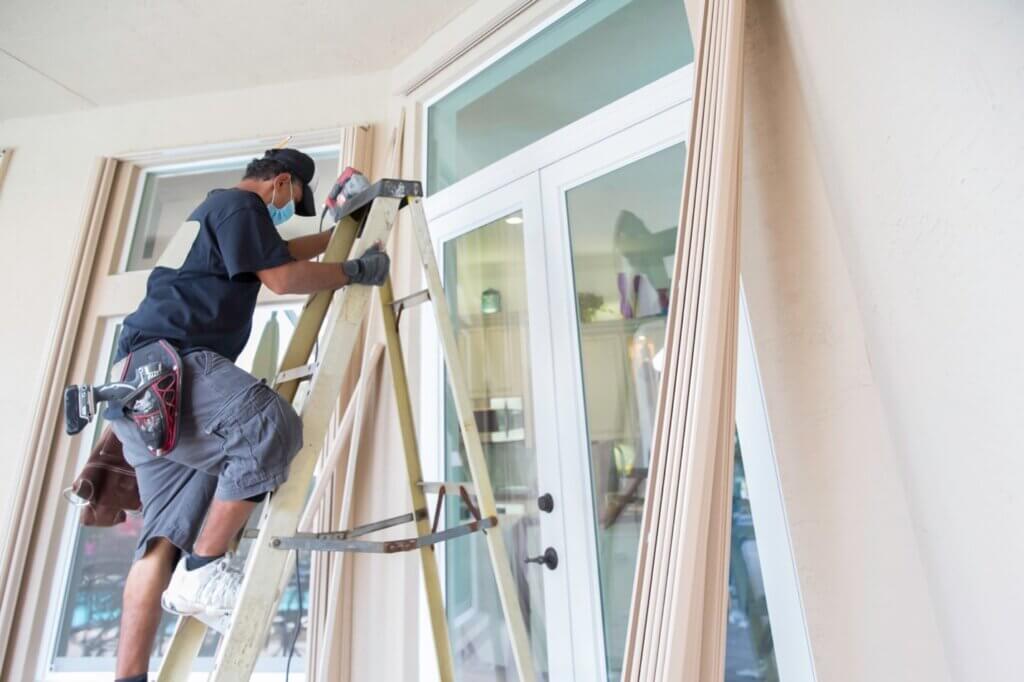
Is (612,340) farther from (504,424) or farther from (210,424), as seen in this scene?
(210,424)

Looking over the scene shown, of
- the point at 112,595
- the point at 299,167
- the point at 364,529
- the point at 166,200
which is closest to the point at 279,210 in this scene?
the point at 299,167

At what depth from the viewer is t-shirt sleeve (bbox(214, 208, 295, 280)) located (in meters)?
1.17

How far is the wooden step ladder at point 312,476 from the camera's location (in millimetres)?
892

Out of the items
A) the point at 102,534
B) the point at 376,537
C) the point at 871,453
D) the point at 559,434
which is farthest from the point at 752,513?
the point at 102,534

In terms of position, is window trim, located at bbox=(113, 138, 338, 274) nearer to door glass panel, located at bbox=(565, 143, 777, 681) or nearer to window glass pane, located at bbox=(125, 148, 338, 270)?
window glass pane, located at bbox=(125, 148, 338, 270)

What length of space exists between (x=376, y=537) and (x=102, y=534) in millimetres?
1459

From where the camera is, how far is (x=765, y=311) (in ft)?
3.05

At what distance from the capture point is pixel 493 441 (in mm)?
1720

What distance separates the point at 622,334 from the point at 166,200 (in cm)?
268

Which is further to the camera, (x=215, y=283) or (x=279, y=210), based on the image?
(x=279, y=210)

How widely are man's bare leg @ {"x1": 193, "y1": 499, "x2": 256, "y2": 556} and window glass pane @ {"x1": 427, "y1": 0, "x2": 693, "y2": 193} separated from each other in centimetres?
153

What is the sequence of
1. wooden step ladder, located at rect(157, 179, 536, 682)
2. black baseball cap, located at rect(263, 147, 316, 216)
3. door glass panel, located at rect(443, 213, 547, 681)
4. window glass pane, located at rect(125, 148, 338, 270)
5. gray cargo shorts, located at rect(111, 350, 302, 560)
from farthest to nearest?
window glass pane, located at rect(125, 148, 338, 270) < door glass panel, located at rect(443, 213, 547, 681) < black baseball cap, located at rect(263, 147, 316, 216) < gray cargo shorts, located at rect(111, 350, 302, 560) < wooden step ladder, located at rect(157, 179, 536, 682)

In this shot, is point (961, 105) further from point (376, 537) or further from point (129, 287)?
point (129, 287)

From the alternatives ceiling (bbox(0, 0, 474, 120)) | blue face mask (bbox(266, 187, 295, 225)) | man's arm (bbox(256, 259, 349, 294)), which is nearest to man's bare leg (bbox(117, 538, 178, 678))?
man's arm (bbox(256, 259, 349, 294))
